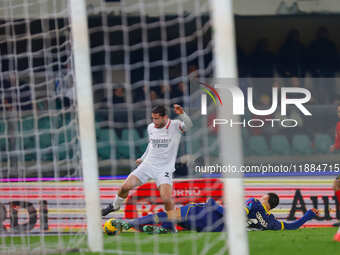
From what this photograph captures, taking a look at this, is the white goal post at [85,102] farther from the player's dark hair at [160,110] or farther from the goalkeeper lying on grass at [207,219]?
the player's dark hair at [160,110]

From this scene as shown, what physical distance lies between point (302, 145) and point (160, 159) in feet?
6.50

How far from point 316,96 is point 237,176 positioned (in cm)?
466

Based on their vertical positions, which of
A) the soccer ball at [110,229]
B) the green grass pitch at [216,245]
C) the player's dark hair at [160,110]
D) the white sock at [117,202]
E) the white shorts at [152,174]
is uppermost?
the player's dark hair at [160,110]

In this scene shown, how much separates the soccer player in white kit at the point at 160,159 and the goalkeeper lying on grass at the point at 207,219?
147 millimetres

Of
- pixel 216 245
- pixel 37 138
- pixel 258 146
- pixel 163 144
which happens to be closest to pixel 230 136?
pixel 216 245

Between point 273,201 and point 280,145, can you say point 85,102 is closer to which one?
point 273,201

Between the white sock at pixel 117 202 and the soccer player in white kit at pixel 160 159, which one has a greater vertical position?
the soccer player in white kit at pixel 160 159

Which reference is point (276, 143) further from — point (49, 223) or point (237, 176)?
point (237, 176)

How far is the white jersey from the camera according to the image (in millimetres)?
6109

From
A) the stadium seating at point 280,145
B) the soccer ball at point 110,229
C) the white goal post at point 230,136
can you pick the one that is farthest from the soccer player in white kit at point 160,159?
the white goal post at point 230,136

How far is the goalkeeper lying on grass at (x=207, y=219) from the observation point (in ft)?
19.2

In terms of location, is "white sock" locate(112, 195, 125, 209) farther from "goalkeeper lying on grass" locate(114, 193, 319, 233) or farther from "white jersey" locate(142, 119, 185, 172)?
"white jersey" locate(142, 119, 185, 172)

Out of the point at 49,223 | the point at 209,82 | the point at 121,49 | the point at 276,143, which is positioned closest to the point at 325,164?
the point at 276,143

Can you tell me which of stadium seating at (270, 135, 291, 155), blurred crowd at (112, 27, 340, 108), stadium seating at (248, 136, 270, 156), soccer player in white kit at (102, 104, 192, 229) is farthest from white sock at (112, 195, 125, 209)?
stadium seating at (270, 135, 291, 155)
